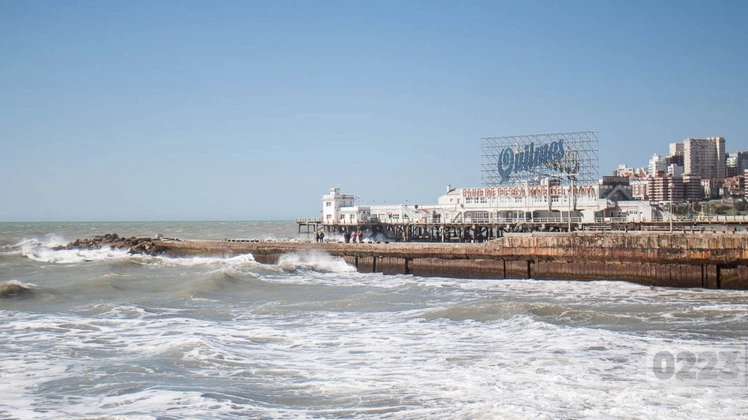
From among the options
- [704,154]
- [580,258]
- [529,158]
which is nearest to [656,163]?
[704,154]

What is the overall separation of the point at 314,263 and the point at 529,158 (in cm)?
2469

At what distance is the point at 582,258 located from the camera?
127ft

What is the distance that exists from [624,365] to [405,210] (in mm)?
49340

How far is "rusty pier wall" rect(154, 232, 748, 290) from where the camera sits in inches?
1377

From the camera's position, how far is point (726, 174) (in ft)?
587

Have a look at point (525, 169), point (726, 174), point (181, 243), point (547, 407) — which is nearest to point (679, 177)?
point (726, 174)

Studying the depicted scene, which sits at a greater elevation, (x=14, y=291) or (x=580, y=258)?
(x=580, y=258)

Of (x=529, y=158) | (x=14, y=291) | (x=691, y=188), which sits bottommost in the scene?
(x=14, y=291)

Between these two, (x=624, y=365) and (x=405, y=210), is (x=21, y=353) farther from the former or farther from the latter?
(x=405, y=210)

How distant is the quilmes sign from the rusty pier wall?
21.9m

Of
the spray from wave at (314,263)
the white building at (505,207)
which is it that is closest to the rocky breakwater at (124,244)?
the spray from wave at (314,263)

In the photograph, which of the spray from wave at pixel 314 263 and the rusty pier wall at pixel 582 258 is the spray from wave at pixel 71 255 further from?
the rusty pier wall at pixel 582 258

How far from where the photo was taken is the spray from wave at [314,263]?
155ft

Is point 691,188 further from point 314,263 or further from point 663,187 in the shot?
→ point 314,263
